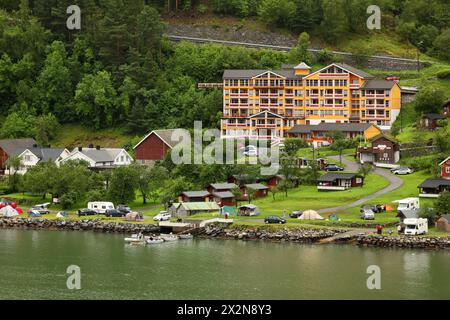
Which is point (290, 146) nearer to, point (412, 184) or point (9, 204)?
point (412, 184)

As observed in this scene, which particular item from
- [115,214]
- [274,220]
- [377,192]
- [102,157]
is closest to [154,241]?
[274,220]

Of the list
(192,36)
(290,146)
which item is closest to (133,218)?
(290,146)

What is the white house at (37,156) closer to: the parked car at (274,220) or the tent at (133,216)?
the tent at (133,216)

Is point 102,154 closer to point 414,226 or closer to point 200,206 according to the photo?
point 200,206

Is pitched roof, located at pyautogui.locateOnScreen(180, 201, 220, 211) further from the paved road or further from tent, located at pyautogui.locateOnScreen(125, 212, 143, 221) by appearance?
the paved road

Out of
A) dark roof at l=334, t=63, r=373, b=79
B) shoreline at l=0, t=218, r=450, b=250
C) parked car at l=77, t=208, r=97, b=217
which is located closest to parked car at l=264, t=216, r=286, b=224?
shoreline at l=0, t=218, r=450, b=250
